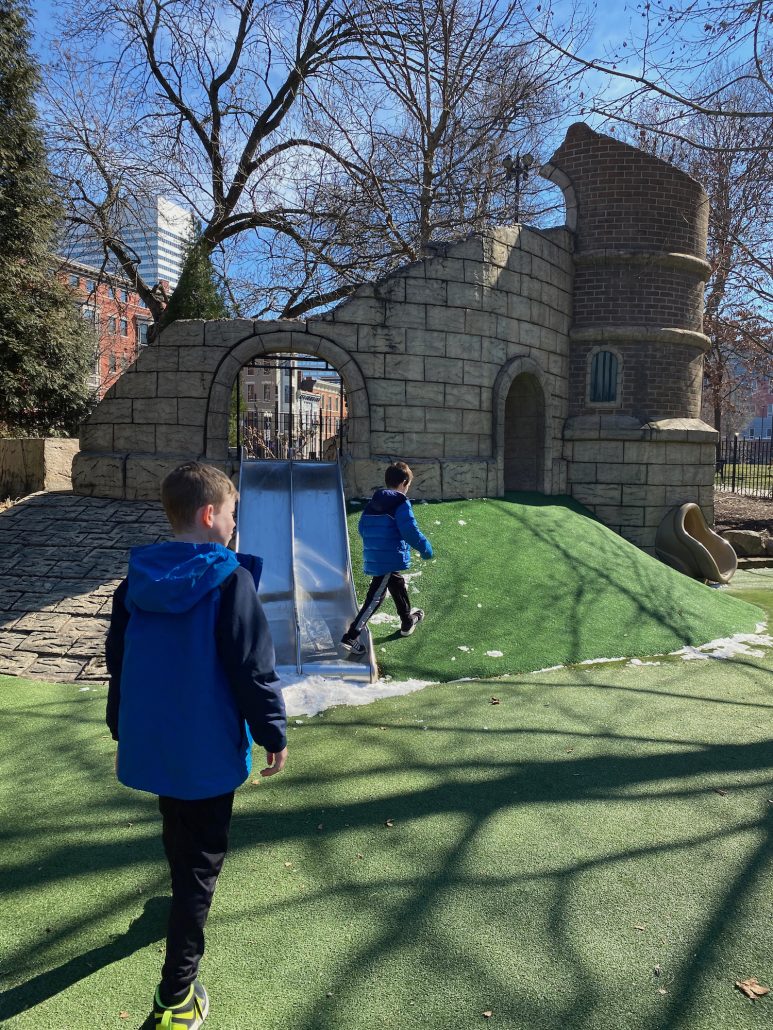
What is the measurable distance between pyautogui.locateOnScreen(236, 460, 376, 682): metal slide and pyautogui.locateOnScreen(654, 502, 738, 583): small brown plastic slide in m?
6.25

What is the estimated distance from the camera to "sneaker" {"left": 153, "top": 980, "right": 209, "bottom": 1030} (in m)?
2.12

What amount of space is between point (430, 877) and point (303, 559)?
470cm

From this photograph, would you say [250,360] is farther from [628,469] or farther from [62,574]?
[628,469]

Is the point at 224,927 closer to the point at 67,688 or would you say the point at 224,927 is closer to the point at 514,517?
the point at 67,688

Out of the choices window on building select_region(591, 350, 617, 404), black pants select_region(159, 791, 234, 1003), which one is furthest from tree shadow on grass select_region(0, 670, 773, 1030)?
window on building select_region(591, 350, 617, 404)

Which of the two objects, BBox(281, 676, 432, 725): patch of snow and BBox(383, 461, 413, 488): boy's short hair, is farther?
BBox(383, 461, 413, 488): boy's short hair

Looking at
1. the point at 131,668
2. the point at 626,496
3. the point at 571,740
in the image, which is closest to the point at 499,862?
the point at 571,740

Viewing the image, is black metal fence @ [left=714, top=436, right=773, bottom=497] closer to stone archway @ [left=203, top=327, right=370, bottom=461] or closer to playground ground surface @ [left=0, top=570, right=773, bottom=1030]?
stone archway @ [left=203, top=327, right=370, bottom=461]

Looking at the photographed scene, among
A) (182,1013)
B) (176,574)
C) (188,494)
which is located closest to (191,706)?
(176,574)

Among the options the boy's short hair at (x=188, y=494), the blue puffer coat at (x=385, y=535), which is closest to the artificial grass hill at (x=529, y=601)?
the blue puffer coat at (x=385, y=535)

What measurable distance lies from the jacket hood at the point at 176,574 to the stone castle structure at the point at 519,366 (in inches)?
291

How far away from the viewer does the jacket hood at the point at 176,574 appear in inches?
83.4

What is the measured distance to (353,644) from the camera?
6.11 m

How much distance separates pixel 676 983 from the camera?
94.5 inches
